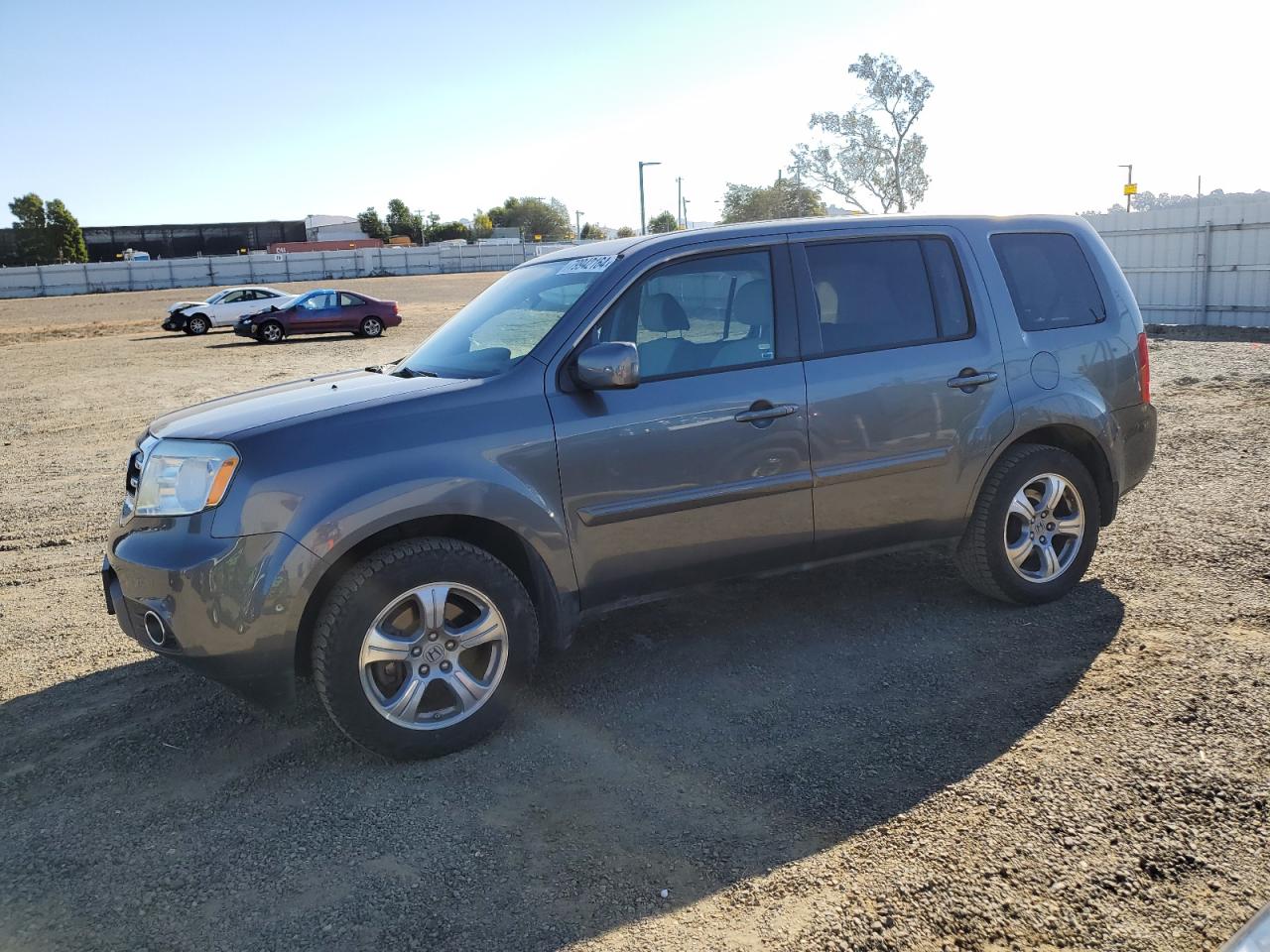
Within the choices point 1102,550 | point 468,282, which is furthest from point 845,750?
point 468,282

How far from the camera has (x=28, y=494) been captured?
9.05 meters

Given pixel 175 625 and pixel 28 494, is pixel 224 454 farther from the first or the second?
pixel 28 494

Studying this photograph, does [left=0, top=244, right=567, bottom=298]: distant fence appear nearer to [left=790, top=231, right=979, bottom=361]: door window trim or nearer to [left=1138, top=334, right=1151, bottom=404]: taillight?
[left=1138, top=334, right=1151, bottom=404]: taillight

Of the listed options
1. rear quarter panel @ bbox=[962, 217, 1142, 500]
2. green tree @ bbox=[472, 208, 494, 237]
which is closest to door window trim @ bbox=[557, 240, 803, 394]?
rear quarter panel @ bbox=[962, 217, 1142, 500]

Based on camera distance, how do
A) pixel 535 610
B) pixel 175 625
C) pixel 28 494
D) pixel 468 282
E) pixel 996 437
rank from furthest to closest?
pixel 468 282 < pixel 28 494 < pixel 996 437 < pixel 535 610 < pixel 175 625

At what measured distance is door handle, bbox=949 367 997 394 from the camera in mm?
4819

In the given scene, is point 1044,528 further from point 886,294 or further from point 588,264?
point 588,264

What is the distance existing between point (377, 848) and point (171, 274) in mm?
63993

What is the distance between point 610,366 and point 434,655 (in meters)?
1.27

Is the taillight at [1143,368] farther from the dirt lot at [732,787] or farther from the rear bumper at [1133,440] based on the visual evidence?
the dirt lot at [732,787]

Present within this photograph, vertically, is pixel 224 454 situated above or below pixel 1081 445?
above

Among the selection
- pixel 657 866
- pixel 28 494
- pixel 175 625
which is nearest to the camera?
pixel 657 866

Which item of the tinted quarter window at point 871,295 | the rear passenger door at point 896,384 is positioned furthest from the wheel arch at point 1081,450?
the tinted quarter window at point 871,295

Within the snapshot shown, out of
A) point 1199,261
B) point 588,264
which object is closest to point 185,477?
point 588,264
